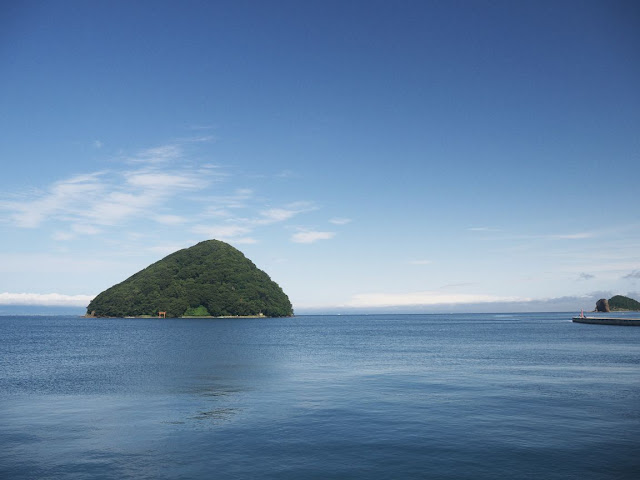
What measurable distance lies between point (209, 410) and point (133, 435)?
724 centimetres

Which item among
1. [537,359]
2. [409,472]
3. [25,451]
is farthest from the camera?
[537,359]

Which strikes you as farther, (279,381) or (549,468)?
(279,381)

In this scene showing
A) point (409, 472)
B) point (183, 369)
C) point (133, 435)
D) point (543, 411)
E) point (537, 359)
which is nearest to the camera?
point (409, 472)

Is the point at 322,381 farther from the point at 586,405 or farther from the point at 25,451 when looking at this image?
the point at 25,451

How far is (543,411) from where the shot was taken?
3225 cm

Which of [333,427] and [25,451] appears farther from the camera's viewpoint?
[333,427]

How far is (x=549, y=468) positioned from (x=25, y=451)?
26642 mm

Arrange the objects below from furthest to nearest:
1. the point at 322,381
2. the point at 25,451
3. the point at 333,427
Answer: the point at 322,381 → the point at 333,427 → the point at 25,451

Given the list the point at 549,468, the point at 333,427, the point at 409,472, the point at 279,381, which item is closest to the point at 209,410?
the point at 333,427

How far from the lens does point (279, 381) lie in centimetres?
4700

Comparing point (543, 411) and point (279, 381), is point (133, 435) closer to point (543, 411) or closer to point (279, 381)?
point (279, 381)

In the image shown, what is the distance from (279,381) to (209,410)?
581 inches

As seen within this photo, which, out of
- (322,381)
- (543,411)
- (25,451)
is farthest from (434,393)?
(25,451)

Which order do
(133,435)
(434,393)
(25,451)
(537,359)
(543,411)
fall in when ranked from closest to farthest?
(25,451), (133,435), (543,411), (434,393), (537,359)
